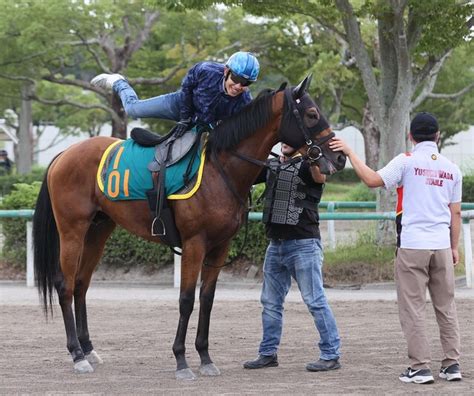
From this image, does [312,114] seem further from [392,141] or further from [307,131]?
[392,141]

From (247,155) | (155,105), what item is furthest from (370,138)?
(247,155)

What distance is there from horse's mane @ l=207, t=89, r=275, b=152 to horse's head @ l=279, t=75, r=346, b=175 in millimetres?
144

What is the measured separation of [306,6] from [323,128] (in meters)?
6.38

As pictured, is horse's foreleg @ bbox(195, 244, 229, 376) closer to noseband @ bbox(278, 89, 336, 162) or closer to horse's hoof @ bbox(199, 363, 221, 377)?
horse's hoof @ bbox(199, 363, 221, 377)

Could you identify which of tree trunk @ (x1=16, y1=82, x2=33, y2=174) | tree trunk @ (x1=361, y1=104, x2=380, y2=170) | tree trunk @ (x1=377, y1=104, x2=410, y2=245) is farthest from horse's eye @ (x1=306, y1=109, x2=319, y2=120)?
tree trunk @ (x1=16, y1=82, x2=33, y2=174)

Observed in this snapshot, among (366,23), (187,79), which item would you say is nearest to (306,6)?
(187,79)

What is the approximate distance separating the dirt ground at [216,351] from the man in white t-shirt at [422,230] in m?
0.25

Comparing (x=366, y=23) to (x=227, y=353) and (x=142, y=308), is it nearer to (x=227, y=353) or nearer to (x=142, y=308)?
(x=142, y=308)

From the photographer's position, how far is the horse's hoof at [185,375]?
20.1ft

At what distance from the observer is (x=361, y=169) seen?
5.81 metres

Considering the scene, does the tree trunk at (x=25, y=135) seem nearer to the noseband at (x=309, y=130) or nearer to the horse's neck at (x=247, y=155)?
the horse's neck at (x=247, y=155)

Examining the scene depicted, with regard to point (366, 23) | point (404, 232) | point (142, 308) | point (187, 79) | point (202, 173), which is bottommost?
point (142, 308)

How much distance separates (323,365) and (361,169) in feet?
4.90

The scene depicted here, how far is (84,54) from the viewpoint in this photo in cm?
3064
